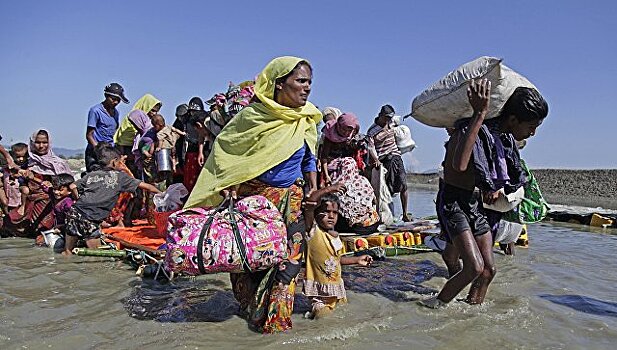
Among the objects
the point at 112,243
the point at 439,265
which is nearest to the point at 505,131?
the point at 439,265

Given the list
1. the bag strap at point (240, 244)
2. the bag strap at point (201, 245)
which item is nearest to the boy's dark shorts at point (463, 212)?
Result: the bag strap at point (240, 244)

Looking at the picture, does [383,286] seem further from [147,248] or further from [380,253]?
[147,248]

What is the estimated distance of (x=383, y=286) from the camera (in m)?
4.69

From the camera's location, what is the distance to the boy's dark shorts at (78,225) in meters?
5.95

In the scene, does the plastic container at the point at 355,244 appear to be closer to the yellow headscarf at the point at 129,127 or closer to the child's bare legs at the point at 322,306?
the child's bare legs at the point at 322,306

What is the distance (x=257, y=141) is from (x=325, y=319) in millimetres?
1295

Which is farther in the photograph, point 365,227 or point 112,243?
point 365,227

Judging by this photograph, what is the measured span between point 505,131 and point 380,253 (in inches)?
89.5

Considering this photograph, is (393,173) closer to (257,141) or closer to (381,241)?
(381,241)

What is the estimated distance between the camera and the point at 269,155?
3510 mm

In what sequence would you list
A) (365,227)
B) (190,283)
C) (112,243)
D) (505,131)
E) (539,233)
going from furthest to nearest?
(539,233) < (365,227) < (112,243) < (190,283) < (505,131)

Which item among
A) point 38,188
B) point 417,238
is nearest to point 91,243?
point 38,188

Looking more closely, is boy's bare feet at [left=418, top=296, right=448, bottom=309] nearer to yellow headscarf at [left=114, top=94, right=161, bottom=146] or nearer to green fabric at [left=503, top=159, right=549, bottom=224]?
green fabric at [left=503, top=159, right=549, bottom=224]

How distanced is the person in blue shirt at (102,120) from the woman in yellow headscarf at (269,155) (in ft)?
15.7
